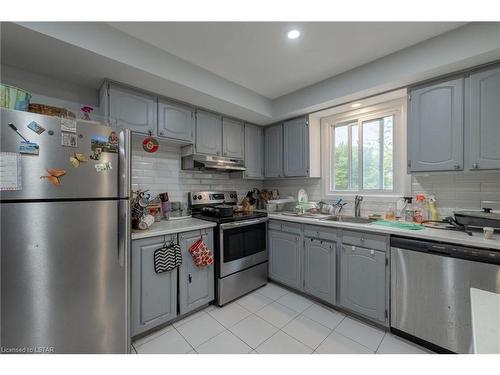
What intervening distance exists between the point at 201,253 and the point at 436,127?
2404 mm

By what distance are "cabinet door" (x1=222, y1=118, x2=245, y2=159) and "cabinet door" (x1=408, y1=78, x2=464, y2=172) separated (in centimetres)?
191

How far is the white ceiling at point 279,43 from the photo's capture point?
154cm

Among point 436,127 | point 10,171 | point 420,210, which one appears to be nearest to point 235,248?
point 10,171

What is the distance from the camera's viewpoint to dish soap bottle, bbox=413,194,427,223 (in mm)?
2031

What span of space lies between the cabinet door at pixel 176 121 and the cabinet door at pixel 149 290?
Answer: 3.61 feet

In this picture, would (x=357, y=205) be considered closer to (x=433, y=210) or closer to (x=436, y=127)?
(x=433, y=210)

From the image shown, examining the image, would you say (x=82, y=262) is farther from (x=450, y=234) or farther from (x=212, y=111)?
(x=450, y=234)

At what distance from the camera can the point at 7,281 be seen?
1.10 meters

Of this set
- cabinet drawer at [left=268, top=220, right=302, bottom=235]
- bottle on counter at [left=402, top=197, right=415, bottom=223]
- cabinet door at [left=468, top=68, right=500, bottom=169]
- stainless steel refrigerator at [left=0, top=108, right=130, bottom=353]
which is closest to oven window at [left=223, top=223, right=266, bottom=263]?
cabinet drawer at [left=268, top=220, right=302, bottom=235]

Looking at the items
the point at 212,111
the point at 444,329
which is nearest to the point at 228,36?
the point at 212,111

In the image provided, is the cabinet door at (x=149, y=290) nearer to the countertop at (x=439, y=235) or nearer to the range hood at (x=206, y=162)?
the range hood at (x=206, y=162)

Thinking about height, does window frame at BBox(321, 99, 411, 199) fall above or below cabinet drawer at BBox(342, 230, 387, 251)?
above

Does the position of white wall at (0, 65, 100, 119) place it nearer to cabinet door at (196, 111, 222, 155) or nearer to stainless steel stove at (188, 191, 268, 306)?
cabinet door at (196, 111, 222, 155)

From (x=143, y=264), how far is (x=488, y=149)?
2.86m
